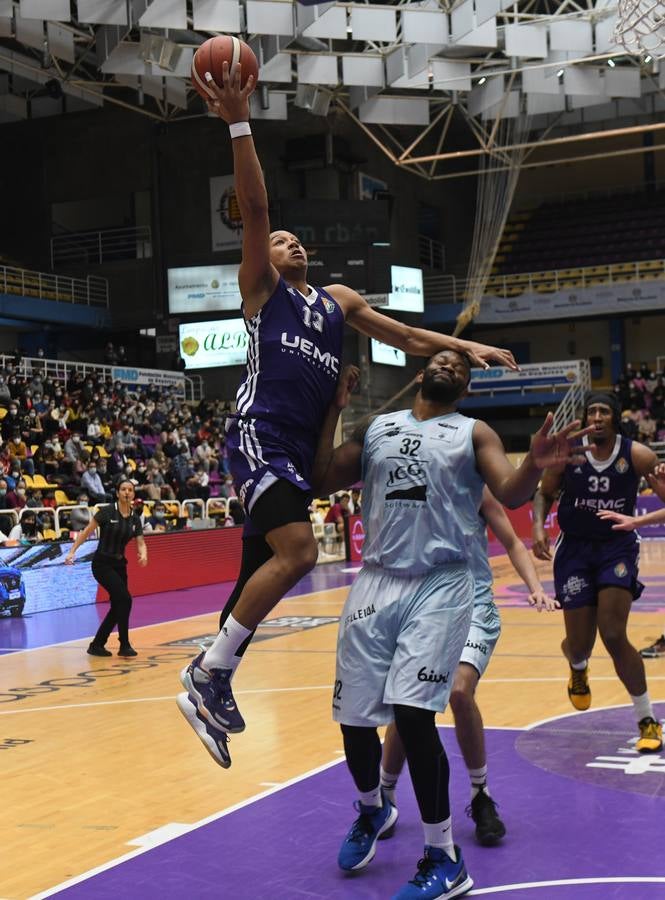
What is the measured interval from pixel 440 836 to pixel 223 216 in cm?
3069

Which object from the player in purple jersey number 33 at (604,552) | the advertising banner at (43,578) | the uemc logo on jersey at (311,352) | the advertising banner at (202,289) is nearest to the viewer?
the uemc logo on jersey at (311,352)

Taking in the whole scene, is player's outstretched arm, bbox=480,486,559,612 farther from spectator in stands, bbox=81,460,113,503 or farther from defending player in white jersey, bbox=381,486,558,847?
spectator in stands, bbox=81,460,113,503

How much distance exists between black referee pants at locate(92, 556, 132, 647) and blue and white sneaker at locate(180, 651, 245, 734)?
739cm

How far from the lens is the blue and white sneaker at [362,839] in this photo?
15.7ft

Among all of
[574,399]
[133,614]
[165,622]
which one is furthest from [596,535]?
[574,399]

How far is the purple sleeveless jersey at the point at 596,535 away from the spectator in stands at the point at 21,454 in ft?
50.7

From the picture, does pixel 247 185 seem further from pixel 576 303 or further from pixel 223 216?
pixel 576 303

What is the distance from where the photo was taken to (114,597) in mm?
11906

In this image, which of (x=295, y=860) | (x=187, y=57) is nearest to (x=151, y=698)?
(x=295, y=860)

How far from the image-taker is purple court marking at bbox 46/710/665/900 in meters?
4.62

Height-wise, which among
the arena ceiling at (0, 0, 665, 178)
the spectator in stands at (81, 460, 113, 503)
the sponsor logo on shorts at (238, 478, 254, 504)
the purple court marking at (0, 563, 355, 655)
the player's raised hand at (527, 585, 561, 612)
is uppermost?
the arena ceiling at (0, 0, 665, 178)

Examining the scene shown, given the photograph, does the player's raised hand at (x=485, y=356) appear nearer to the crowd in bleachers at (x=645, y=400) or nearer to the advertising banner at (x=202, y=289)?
the advertising banner at (x=202, y=289)

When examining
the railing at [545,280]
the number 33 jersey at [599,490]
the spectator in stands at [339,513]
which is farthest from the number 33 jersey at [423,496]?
the railing at [545,280]

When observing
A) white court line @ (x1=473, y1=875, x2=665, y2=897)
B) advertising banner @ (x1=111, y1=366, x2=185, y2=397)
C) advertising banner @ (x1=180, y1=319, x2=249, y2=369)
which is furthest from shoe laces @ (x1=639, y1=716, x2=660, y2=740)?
advertising banner @ (x1=180, y1=319, x2=249, y2=369)
